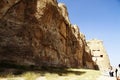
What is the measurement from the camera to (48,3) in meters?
29.5

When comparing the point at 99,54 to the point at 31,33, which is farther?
the point at 99,54

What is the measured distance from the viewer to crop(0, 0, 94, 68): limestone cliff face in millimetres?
25094

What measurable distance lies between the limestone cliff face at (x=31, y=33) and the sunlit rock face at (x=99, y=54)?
35.0 metres

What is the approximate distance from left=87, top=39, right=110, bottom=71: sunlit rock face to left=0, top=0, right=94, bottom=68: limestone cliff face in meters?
35.0

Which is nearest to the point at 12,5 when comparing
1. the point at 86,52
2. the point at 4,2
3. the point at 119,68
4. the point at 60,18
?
the point at 4,2

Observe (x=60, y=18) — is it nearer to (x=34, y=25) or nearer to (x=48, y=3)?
(x=48, y=3)

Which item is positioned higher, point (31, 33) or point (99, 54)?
point (99, 54)

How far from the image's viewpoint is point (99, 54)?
68.8 m

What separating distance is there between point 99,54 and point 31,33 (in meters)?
43.9

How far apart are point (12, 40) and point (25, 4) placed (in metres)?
4.69

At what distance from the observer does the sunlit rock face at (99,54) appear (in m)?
67.4

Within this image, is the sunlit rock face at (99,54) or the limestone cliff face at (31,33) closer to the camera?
the limestone cliff face at (31,33)

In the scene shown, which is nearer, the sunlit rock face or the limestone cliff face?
the limestone cliff face

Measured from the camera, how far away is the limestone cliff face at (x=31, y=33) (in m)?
25.1
